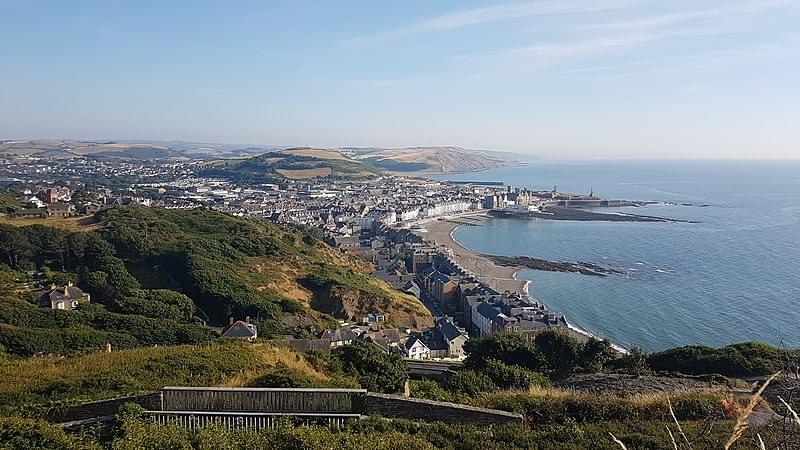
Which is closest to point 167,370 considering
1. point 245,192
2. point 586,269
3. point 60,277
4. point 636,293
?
point 60,277

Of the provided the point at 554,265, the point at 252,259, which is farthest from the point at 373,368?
the point at 554,265

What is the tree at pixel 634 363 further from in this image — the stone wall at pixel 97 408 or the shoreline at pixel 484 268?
the stone wall at pixel 97 408

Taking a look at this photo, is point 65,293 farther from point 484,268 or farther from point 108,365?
point 484,268

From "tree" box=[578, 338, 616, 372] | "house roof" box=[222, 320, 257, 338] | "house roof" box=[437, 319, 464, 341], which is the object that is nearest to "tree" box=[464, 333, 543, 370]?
"tree" box=[578, 338, 616, 372]

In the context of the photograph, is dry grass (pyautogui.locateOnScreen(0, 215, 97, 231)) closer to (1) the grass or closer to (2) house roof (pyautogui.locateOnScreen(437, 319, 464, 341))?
(2) house roof (pyautogui.locateOnScreen(437, 319, 464, 341))

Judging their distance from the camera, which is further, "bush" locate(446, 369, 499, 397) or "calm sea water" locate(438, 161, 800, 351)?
"calm sea water" locate(438, 161, 800, 351)

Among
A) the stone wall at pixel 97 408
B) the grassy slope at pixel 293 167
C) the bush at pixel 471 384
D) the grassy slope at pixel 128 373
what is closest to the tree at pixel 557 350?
the bush at pixel 471 384
